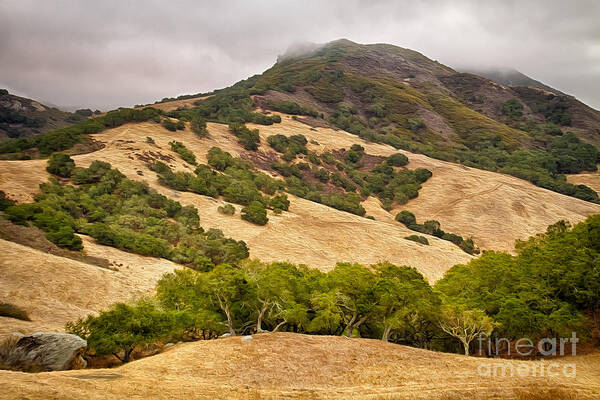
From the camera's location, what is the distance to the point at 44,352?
20.7m

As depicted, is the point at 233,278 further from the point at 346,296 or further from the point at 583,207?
the point at 583,207

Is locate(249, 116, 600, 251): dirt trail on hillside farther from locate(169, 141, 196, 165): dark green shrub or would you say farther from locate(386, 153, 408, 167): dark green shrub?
locate(169, 141, 196, 165): dark green shrub

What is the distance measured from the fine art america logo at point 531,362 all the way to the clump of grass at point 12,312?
33.2 meters

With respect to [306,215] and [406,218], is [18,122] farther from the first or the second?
[406,218]

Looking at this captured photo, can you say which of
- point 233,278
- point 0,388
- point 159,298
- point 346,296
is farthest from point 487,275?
point 0,388

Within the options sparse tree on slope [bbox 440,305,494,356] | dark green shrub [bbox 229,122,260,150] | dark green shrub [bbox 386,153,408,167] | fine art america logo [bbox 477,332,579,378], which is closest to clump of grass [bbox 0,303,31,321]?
fine art america logo [bbox 477,332,579,378]

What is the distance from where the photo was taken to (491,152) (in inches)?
6457

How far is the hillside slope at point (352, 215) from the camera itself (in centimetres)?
6706

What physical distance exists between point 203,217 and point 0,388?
59319 millimetres

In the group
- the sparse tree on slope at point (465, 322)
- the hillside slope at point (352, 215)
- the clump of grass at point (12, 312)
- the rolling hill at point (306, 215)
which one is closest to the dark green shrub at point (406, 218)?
the rolling hill at point (306, 215)

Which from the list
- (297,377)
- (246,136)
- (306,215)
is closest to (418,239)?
(306,215)

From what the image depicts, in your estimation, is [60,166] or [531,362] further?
[60,166]

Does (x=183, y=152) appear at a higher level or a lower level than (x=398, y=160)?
lower

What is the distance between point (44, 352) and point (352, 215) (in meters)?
77.9
